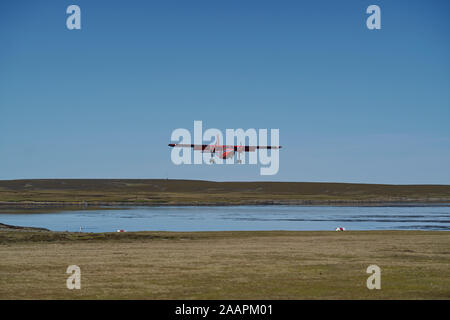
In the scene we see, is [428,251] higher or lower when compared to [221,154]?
lower

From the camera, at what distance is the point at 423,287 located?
69.1 ft

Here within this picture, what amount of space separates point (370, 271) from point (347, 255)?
672cm

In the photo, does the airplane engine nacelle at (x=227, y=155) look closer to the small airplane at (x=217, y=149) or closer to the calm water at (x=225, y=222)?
the small airplane at (x=217, y=149)

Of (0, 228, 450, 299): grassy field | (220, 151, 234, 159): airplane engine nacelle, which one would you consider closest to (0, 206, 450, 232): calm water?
(220, 151, 234, 159): airplane engine nacelle

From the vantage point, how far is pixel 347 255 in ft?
101

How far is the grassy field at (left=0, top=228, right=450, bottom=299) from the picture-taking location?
20234 mm

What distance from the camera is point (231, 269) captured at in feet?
84.0
